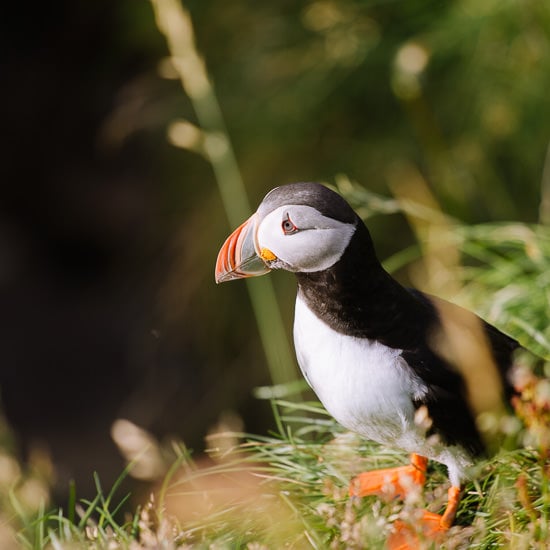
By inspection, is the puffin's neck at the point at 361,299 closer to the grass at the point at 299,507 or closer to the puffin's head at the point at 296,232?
the puffin's head at the point at 296,232

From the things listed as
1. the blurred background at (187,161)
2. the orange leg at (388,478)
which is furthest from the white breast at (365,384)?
the blurred background at (187,161)

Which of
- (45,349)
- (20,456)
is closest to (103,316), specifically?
(45,349)

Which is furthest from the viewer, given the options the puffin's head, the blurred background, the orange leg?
the blurred background

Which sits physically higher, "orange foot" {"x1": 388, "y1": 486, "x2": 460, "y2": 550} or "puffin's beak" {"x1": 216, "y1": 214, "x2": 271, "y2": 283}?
"puffin's beak" {"x1": 216, "y1": 214, "x2": 271, "y2": 283}

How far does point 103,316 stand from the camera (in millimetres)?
5656

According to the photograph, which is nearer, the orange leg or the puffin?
the puffin

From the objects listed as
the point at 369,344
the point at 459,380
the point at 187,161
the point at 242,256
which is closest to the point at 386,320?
the point at 369,344

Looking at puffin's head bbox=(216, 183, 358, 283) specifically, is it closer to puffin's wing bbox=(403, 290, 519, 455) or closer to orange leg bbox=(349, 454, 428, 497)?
puffin's wing bbox=(403, 290, 519, 455)

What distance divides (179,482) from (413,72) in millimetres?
1362

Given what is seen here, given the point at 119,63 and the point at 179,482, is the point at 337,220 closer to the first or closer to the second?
the point at 179,482

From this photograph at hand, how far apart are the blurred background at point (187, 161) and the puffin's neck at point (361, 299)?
37.0 inches

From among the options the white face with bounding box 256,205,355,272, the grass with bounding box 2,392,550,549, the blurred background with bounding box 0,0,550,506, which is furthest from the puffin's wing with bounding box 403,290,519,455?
the blurred background with bounding box 0,0,550,506

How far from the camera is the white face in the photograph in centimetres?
146

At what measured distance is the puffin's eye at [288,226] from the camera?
4.80 feet
